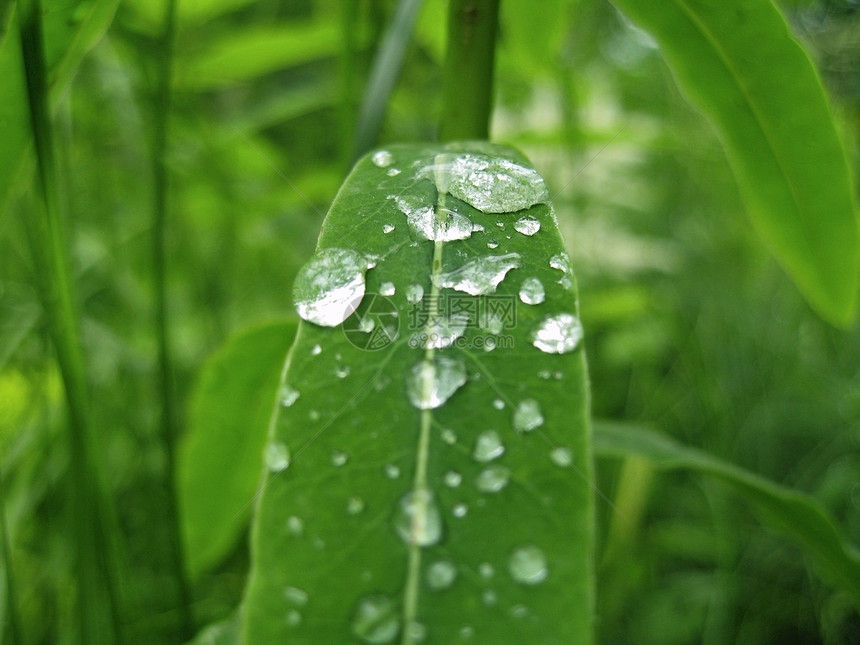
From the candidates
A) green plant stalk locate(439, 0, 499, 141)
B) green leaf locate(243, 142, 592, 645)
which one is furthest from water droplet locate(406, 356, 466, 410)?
green plant stalk locate(439, 0, 499, 141)

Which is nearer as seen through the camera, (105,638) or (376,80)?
(376,80)

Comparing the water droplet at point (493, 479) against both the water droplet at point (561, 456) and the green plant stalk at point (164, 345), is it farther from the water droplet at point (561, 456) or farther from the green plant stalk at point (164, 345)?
the green plant stalk at point (164, 345)

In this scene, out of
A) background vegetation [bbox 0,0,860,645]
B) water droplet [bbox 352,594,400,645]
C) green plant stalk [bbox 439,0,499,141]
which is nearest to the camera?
water droplet [bbox 352,594,400,645]

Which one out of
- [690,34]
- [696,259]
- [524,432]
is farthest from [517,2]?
[696,259]

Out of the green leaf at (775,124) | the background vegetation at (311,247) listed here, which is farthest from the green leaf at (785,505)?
the background vegetation at (311,247)

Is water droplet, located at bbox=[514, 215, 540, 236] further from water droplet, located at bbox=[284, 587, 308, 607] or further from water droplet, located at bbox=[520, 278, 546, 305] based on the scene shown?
water droplet, located at bbox=[284, 587, 308, 607]

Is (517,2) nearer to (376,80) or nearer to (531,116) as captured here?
(376,80)
